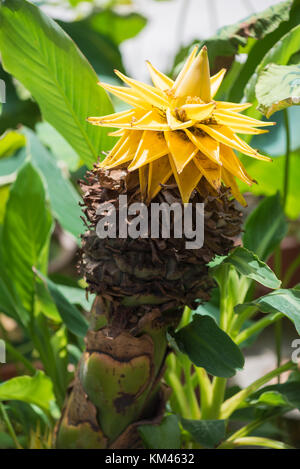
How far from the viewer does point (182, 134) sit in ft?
1.26

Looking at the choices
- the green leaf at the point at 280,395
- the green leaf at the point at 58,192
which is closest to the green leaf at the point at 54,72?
the green leaf at the point at 58,192

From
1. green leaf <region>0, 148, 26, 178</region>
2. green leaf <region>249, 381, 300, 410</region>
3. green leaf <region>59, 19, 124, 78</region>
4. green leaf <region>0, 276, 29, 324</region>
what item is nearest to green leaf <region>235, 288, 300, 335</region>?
green leaf <region>249, 381, 300, 410</region>

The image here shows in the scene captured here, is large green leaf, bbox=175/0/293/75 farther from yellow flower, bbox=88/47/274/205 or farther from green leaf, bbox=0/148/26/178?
green leaf, bbox=0/148/26/178

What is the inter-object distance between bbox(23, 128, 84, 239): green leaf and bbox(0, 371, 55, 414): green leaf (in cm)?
18

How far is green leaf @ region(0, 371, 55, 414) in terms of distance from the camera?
52 centimetres

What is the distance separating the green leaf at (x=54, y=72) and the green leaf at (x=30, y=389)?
0.80 feet

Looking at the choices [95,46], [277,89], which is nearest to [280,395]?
[277,89]

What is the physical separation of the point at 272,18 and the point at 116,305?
0.35 meters

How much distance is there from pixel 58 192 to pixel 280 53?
12.9 inches

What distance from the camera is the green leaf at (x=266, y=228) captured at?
58 cm

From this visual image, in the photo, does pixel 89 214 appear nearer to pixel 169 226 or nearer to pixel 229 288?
pixel 169 226

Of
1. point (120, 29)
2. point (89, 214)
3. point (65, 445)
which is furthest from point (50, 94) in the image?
point (120, 29)

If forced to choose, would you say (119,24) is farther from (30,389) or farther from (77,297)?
(30,389)
